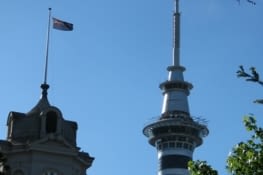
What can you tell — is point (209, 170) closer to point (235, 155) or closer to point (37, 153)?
point (235, 155)

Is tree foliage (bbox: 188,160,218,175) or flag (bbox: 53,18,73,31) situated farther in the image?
flag (bbox: 53,18,73,31)

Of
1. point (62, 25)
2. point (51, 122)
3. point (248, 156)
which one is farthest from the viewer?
point (62, 25)

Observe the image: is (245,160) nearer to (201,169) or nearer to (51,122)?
(201,169)

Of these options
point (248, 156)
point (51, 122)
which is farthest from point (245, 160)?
point (51, 122)

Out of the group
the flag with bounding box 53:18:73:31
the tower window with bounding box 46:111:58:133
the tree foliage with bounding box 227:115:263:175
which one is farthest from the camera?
the flag with bounding box 53:18:73:31

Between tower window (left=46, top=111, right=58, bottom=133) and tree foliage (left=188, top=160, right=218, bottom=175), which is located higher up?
tower window (left=46, top=111, right=58, bottom=133)

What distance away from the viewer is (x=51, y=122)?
299 ft

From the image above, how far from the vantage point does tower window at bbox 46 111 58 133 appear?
90438 mm

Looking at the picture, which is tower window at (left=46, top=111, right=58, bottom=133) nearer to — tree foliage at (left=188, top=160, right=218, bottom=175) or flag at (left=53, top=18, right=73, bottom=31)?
flag at (left=53, top=18, right=73, bottom=31)

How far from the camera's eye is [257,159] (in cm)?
4288

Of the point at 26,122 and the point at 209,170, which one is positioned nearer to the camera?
the point at 209,170

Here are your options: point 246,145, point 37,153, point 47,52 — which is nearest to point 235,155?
point 246,145

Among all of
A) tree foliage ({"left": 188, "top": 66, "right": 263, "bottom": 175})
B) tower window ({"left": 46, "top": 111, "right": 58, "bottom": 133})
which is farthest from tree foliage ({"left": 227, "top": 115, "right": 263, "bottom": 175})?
tower window ({"left": 46, "top": 111, "right": 58, "bottom": 133})

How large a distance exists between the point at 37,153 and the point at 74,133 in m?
5.98
